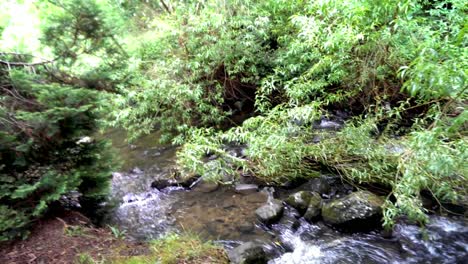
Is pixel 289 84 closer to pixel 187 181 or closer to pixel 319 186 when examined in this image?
pixel 319 186

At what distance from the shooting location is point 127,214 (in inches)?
211

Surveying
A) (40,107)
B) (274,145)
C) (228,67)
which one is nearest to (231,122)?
(228,67)

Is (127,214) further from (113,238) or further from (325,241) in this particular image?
(325,241)

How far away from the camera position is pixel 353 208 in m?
4.51

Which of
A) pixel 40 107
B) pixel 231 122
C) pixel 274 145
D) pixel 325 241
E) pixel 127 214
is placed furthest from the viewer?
pixel 231 122

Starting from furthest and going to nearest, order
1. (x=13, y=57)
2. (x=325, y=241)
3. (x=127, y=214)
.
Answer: (x=127, y=214) < (x=325, y=241) < (x=13, y=57)

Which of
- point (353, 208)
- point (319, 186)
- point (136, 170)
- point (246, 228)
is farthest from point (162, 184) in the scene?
point (353, 208)

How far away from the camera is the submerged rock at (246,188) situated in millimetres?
5791

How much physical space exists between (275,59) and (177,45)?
8.90 ft

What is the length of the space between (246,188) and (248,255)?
2.15m

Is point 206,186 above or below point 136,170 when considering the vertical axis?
above

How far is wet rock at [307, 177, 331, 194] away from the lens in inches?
211

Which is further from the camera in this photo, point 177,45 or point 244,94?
point 244,94

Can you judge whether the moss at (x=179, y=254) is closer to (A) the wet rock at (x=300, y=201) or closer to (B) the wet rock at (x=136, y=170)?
(A) the wet rock at (x=300, y=201)
